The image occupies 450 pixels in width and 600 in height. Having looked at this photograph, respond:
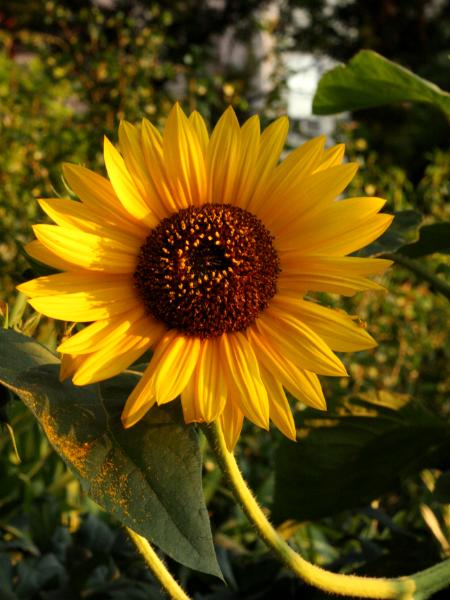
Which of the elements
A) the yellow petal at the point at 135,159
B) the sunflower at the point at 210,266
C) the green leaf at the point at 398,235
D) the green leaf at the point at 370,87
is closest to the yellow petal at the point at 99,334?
the sunflower at the point at 210,266

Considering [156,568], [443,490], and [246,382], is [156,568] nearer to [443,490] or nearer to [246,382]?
[246,382]

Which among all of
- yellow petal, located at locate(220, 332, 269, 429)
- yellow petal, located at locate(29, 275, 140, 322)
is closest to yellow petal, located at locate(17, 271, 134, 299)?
yellow petal, located at locate(29, 275, 140, 322)

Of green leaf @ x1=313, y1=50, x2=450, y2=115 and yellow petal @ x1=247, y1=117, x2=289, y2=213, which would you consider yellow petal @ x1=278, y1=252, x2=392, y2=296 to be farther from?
green leaf @ x1=313, y1=50, x2=450, y2=115

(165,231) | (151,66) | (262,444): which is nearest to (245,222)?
(165,231)

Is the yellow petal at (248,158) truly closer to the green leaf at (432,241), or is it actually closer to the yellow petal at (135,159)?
the yellow petal at (135,159)

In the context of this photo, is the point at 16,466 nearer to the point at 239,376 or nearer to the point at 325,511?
the point at 325,511

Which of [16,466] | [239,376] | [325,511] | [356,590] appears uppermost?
[239,376]
